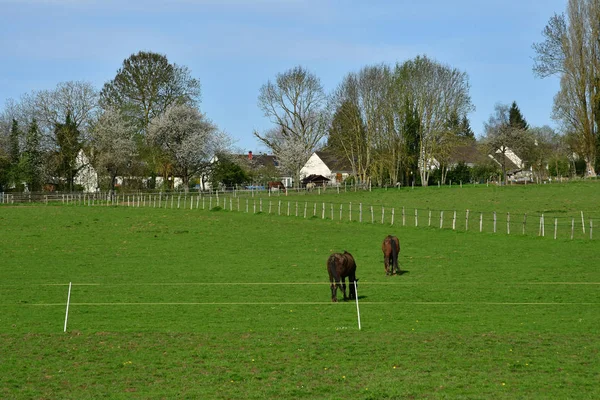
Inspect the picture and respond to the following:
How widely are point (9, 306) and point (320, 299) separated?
8357mm

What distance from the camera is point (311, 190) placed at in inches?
3137

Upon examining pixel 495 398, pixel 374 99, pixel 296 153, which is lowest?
pixel 495 398

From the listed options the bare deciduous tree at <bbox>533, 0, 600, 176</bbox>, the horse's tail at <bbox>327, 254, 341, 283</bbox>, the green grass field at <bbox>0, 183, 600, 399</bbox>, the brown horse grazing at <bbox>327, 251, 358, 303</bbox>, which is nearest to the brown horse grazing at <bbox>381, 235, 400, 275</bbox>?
the green grass field at <bbox>0, 183, 600, 399</bbox>

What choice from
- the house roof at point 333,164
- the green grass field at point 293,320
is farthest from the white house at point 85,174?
the green grass field at point 293,320

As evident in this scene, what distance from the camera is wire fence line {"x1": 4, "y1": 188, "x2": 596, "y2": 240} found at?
41.8 metres

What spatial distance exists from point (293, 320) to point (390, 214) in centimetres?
3520

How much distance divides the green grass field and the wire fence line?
158 inches

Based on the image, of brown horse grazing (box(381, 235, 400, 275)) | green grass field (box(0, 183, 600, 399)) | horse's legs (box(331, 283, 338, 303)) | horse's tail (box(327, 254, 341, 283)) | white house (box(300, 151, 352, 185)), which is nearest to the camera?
green grass field (box(0, 183, 600, 399))

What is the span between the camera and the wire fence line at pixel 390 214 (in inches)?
1645

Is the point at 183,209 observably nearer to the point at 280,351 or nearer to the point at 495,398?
the point at 280,351

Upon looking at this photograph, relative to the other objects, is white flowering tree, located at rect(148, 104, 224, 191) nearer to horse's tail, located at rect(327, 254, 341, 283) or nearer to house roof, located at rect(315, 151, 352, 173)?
house roof, located at rect(315, 151, 352, 173)

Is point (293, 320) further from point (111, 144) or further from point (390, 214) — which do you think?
point (111, 144)

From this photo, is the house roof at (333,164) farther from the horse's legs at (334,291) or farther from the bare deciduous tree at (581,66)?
the horse's legs at (334,291)

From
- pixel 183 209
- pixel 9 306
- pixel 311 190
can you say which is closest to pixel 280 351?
pixel 9 306
